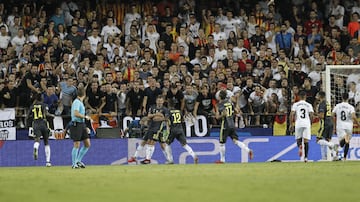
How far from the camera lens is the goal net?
29297mm

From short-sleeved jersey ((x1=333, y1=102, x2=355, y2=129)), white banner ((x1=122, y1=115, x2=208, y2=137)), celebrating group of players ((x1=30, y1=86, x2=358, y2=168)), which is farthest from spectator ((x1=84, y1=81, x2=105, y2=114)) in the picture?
short-sleeved jersey ((x1=333, y1=102, x2=355, y2=129))

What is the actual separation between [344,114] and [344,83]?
9.70 ft

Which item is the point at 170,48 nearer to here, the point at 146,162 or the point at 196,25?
the point at 196,25

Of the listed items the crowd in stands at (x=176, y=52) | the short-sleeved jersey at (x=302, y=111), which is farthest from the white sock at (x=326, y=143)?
the crowd in stands at (x=176, y=52)

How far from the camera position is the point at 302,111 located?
25906 millimetres

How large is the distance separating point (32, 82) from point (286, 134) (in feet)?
29.1

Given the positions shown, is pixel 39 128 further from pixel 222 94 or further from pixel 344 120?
pixel 344 120

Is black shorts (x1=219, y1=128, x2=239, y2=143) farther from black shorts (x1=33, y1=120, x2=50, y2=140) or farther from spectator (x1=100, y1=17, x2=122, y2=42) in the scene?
spectator (x1=100, y1=17, x2=122, y2=42)

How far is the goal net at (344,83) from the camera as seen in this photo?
29.3m

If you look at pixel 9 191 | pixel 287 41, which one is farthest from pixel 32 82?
pixel 9 191

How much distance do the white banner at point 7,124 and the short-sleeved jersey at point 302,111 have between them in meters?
9.21

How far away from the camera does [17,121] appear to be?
28297 millimetres

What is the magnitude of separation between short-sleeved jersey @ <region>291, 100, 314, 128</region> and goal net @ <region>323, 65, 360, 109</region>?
3.50 metres

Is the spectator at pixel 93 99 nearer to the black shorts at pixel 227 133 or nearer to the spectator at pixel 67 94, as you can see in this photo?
the spectator at pixel 67 94
